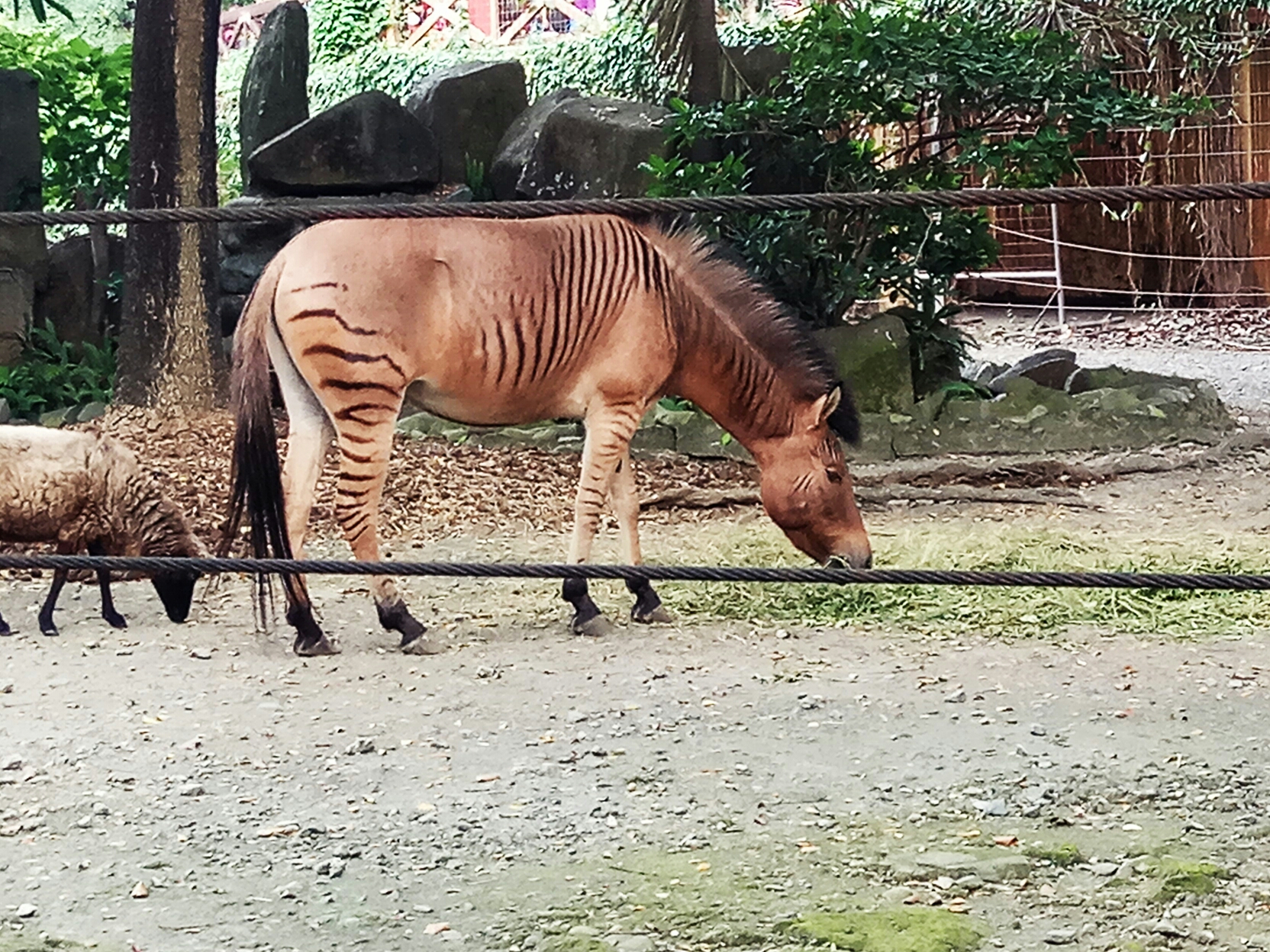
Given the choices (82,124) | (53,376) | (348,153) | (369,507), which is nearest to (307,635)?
(369,507)

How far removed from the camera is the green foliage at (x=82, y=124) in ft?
33.6

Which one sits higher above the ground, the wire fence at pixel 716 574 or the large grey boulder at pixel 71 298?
the large grey boulder at pixel 71 298

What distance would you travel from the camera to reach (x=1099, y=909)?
Result: 2914mm

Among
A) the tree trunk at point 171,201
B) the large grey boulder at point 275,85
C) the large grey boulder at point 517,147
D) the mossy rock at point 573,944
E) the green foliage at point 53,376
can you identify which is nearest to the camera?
the mossy rock at point 573,944

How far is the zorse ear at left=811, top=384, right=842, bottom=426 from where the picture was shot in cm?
526

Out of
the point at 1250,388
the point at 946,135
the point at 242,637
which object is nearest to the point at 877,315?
the point at 946,135

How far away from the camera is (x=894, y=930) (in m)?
2.80

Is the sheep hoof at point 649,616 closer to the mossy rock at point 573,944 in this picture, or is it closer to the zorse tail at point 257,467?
the zorse tail at point 257,467

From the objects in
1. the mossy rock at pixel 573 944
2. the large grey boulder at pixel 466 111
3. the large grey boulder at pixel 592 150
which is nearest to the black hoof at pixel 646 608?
the mossy rock at pixel 573 944

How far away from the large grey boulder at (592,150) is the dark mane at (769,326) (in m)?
3.76

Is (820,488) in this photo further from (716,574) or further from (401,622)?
(716,574)

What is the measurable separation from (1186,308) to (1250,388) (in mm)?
3878

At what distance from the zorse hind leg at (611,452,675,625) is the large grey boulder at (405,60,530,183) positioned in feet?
18.7

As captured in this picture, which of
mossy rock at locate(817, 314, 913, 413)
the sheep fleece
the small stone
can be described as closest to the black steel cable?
the small stone
